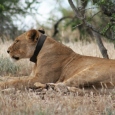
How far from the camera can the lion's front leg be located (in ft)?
19.0

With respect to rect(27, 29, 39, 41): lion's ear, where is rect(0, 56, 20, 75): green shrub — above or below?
below

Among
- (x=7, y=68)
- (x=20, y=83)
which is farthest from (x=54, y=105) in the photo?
(x=7, y=68)

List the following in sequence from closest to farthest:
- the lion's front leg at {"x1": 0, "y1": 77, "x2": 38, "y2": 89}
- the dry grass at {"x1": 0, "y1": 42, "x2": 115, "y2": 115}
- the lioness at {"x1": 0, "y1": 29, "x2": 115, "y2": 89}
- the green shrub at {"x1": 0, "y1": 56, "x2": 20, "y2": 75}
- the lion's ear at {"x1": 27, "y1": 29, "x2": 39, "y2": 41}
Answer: the dry grass at {"x1": 0, "y1": 42, "x2": 115, "y2": 115}
the lioness at {"x1": 0, "y1": 29, "x2": 115, "y2": 89}
the lion's front leg at {"x1": 0, "y1": 77, "x2": 38, "y2": 89}
the lion's ear at {"x1": 27, "y1": 29, "x2": 39, "y2": 41}
the green shrub at {"x1": 0, "y1": 56, "x2": 20, "y2": 75}

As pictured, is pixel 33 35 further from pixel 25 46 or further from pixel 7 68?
pixel 7 68

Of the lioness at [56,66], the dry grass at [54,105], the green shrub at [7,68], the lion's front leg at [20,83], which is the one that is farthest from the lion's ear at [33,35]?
the dry grass at [54,105]

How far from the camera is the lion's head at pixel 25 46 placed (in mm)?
6305

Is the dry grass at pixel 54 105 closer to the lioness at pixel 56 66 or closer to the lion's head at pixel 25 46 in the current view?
the lioness at pixel 56 66

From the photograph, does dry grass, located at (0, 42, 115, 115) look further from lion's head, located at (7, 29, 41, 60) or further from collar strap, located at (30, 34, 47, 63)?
lion's head, located at (7, 29, 41, 60)

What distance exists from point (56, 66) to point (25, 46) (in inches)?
23.8

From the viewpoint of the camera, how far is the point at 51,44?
6.28m

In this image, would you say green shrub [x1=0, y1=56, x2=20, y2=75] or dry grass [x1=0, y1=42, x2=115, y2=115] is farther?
green shrub [x1=0, y1=56, x2=20, y2=75]

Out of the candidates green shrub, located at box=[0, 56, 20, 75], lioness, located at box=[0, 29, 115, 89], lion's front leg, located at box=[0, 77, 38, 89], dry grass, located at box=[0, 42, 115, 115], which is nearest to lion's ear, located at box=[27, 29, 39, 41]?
lioness, located at box=[0, 29, 115, 89]

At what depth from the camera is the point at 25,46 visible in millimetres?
6406

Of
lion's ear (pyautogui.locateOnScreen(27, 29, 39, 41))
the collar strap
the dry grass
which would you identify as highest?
lion's ear (pyautogui.locateOnScreen(27, 29, 39, 41))
